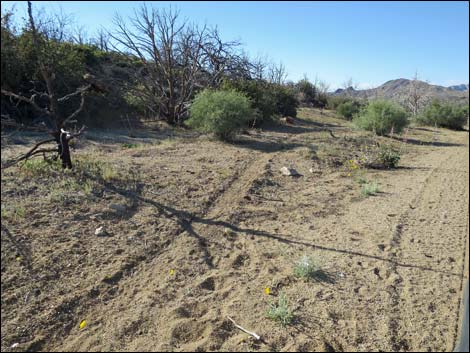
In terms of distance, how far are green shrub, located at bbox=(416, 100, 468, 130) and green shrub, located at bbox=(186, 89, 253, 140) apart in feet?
48.9

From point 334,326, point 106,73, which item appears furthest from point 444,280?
point 106,73

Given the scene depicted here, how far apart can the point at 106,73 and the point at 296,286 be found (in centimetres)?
1408

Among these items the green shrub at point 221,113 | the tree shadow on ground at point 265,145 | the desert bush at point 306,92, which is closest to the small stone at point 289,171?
the tree shadow on ground at point 265,145

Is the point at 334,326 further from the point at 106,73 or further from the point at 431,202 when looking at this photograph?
the point at 106,73

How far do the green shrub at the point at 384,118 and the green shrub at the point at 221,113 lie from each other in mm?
5804

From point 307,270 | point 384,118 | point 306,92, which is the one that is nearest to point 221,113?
point 307,270

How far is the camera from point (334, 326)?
270 centimetres

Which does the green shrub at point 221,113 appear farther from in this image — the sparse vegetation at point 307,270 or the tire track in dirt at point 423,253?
the sparse vegetation at point 307,270

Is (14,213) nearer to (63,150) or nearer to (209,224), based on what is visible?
(63,150)

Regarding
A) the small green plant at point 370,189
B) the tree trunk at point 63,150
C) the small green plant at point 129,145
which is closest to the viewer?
the tree trunk at point 63,150

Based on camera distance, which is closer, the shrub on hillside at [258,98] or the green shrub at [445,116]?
the shrub on hillside at [258,98]

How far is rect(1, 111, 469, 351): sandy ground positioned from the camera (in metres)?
2.57

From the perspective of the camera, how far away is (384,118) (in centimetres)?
1305

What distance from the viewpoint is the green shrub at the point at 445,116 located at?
65.3ft
